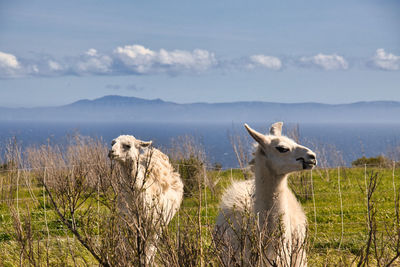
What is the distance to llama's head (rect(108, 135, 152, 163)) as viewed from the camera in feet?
19.9

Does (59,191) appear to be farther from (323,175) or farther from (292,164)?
(323,175)

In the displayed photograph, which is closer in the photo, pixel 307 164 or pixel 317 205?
pixel 307 164

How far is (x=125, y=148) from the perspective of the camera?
6.29 metres

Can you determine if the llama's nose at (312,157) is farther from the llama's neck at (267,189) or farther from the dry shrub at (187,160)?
the dry shrub at (187,160)

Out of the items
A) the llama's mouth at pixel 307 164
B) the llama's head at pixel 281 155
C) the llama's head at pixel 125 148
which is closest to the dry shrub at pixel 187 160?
the llama's head at pixel 125 148

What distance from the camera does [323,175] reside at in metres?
13.4

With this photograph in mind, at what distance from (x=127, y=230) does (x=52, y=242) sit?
15.8 ft

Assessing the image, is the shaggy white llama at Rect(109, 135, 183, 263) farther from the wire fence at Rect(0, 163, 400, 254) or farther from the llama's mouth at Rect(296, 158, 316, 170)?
the llama's mouth at Rect(296, 158, 316, 170)

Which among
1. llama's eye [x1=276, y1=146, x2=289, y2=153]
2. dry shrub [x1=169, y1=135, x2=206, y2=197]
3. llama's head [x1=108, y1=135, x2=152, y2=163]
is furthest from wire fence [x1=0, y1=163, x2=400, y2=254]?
llama's eye [x1=276, y1=146, x2=289, y2=153]

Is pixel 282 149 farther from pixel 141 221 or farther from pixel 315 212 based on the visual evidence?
pixel 315 212

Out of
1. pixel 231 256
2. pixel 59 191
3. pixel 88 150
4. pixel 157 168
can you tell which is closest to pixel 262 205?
pixel 231 256

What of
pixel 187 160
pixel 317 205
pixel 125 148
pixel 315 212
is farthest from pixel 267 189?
pixel 187 160

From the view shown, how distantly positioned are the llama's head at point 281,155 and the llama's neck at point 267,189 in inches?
2.1

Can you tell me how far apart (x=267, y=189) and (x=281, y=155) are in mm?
328
